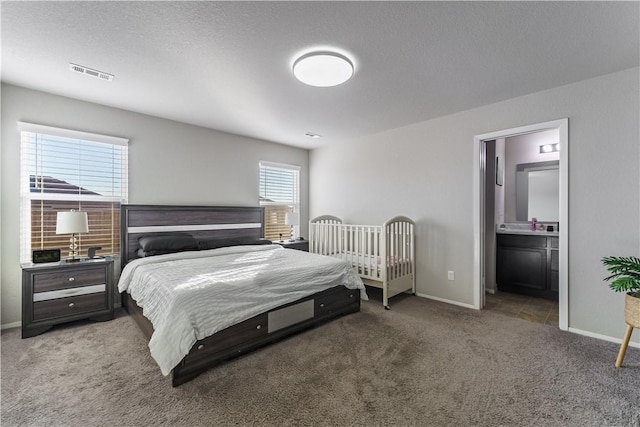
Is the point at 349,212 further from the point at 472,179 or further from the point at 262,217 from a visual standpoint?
the point at 472,179

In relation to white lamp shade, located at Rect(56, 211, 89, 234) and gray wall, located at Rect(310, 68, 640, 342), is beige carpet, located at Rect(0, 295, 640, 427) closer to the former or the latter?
gray wall, located at Rect(310, 68, 640, 342)

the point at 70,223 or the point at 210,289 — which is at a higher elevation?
the point at 70,223

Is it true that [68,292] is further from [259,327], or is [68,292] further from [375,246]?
[375,246]

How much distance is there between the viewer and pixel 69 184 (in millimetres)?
2949

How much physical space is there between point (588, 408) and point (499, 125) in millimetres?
2618

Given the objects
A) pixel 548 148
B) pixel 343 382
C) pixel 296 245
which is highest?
pixel 548 148

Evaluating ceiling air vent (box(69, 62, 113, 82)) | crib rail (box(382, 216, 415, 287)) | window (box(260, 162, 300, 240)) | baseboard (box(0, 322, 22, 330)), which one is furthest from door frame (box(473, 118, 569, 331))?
baseboard (box(0, 322, 22, 330))

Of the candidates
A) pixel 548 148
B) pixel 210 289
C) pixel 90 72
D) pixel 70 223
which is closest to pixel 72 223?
pixel 70 223

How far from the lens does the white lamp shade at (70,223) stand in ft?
8.62

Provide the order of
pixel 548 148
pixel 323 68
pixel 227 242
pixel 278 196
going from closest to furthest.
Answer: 1. pixel 323 68
2. pixel 227 242
3. pixel 548 148
4. pixel 278 196

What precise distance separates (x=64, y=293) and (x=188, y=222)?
55.7 inches

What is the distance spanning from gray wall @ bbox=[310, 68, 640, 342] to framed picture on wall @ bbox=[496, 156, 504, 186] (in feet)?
4.05

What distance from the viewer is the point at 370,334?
2.53 meters

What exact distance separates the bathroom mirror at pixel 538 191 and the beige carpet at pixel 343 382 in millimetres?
2200
